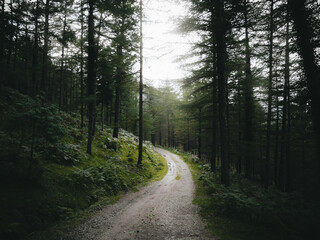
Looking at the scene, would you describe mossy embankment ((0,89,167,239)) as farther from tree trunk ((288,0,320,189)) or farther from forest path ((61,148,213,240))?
tree trunk ((288,0,320,189))

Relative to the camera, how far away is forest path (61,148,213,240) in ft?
14.5

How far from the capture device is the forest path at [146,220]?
443 cm

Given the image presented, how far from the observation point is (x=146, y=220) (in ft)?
17.6

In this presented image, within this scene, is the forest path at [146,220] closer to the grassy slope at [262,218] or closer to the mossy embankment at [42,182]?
the mossy embankment at [42,182]

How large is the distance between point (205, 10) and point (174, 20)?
194 cm

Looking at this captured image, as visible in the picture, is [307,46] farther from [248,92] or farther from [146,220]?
[146,220]

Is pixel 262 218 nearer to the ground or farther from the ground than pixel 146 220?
farther from the ground

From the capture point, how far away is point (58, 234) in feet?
14.1

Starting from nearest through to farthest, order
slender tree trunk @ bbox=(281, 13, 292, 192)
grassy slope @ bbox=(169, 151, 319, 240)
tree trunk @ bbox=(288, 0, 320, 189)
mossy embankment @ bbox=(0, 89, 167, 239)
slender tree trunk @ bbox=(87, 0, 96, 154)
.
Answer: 1. grassy slope @ bbox=(169, 151, 319, 240)
2. mossy embankment @ bbox=(0, 89, 167, 239)
3. tree trunk @ bbox=(288, 0, 320, 189)
4. slender tree trunk @ bbox=(281, 13, 292, 192)
5. slender tree trunk @ bbox=(87, 0, 96, 154)

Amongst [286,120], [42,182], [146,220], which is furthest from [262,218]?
[286,120]

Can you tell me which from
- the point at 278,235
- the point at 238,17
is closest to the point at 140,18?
the point at 238,17

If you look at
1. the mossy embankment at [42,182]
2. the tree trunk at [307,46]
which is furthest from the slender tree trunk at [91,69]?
the tree trunk at [307,46]

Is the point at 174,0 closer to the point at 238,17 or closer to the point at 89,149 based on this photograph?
the point at 238,17

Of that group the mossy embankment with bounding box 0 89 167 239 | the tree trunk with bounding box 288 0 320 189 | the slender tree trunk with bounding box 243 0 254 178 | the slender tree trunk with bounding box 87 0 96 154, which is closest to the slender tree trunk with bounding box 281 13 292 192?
the tree trunk with bounding box 288 0 320 189
